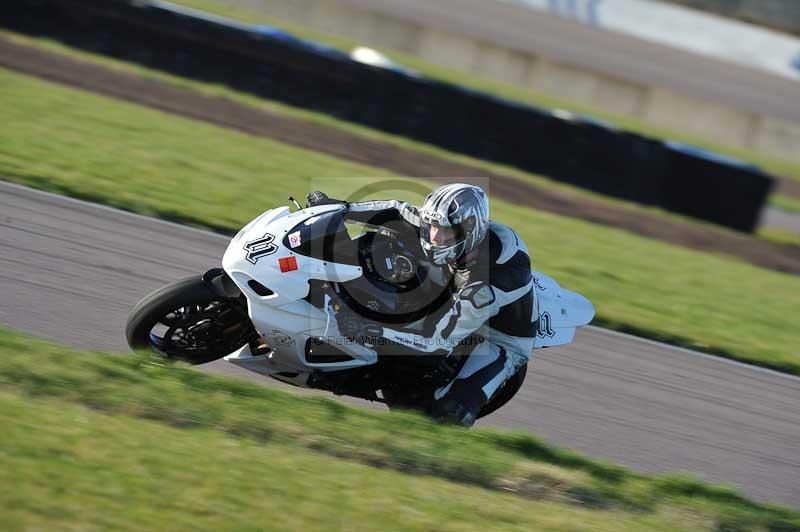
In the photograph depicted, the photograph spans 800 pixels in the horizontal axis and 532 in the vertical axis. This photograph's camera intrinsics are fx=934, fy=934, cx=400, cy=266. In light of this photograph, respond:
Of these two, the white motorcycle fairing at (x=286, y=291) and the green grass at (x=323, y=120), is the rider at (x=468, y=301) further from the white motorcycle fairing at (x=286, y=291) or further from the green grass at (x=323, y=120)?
the green grass at (x=323, y=120)

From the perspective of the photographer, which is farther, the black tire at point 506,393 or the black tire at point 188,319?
the black tire at point 506,393

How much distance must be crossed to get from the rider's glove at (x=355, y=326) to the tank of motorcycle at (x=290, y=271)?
0.16 feet

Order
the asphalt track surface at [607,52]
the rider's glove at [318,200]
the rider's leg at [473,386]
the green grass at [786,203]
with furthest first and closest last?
1. the asphalt track surface at [607,52]
2. the green grass at [786,203]
3. the rider's glove at [318,200]
4. the rider's leg at [473,386]

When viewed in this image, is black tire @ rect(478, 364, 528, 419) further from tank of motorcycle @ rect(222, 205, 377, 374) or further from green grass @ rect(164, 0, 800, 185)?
green grass @ rect(164, 0, 800, 185)

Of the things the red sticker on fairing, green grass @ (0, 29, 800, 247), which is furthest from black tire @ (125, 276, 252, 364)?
green grass @ (0, 29, 800, 247)

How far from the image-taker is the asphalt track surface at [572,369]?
20.7ft

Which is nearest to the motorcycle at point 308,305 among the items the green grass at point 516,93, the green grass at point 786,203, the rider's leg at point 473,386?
the rider's leg at point 473,386

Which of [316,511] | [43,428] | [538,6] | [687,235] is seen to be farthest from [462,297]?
[538,6]

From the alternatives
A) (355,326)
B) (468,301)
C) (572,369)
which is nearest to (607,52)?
(572,369)

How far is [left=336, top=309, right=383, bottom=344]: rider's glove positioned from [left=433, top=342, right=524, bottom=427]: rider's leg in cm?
61

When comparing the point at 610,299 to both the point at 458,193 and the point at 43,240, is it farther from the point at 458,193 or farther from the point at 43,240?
the point at 43,240

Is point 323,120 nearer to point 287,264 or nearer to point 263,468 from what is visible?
point 287,264

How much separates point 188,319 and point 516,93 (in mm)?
16176

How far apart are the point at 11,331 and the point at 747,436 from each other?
5.25 meters
